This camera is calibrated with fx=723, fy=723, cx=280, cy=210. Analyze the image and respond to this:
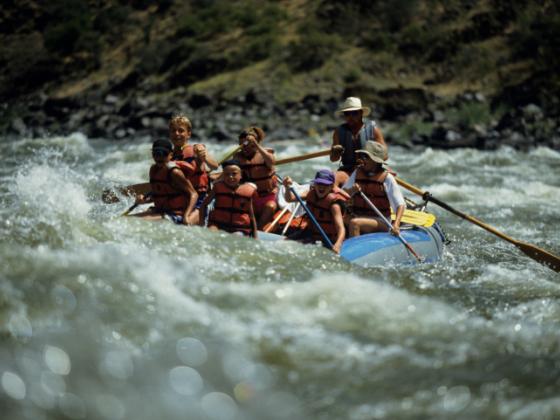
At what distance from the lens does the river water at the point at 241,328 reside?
144 inches

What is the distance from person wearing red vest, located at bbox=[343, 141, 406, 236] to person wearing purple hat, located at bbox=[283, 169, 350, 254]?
0.26 m

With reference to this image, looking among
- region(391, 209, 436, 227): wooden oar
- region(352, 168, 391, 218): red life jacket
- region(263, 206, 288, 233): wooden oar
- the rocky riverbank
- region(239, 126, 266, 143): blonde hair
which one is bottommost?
the rocky riverbank

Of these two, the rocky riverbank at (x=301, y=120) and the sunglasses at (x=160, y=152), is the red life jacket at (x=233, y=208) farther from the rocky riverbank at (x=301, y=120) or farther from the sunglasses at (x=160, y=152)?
the rocky riverbank at (x=301, y=120)

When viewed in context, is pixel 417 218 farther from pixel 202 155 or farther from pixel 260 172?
pixel 202 155

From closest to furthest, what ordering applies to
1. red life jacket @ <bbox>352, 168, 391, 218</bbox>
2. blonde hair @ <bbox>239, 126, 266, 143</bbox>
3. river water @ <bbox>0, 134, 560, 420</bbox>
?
1. river water @ <bbox>0, 134, 560, 420</bbox>
2. red life jacket @ <bbox>352, 168, 391, 218</bbox>
3. blonde hair @ <bbox>239, 126, 266, 143</bbox>

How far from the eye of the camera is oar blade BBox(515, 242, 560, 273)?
21.8 ft

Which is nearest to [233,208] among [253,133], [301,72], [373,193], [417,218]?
[253,133]

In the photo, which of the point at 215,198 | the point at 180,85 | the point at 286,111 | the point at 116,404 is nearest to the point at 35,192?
the point at 215,198

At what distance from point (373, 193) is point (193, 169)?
5.52 feet

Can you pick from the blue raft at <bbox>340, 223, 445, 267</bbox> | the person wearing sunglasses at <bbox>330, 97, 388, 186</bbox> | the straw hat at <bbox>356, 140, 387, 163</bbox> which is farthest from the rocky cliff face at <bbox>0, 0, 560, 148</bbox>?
the straw hat at <bbox>356, 140, 387, 163</bbox>

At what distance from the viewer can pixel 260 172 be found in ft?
22.4

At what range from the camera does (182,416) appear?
3518 millimetres

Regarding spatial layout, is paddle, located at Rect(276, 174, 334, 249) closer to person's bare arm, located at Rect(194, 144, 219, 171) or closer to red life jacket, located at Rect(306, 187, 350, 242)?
red life jacket, located at Rect(306, 187, 350, 242)

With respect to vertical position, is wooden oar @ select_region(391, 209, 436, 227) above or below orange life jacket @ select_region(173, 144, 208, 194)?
below
